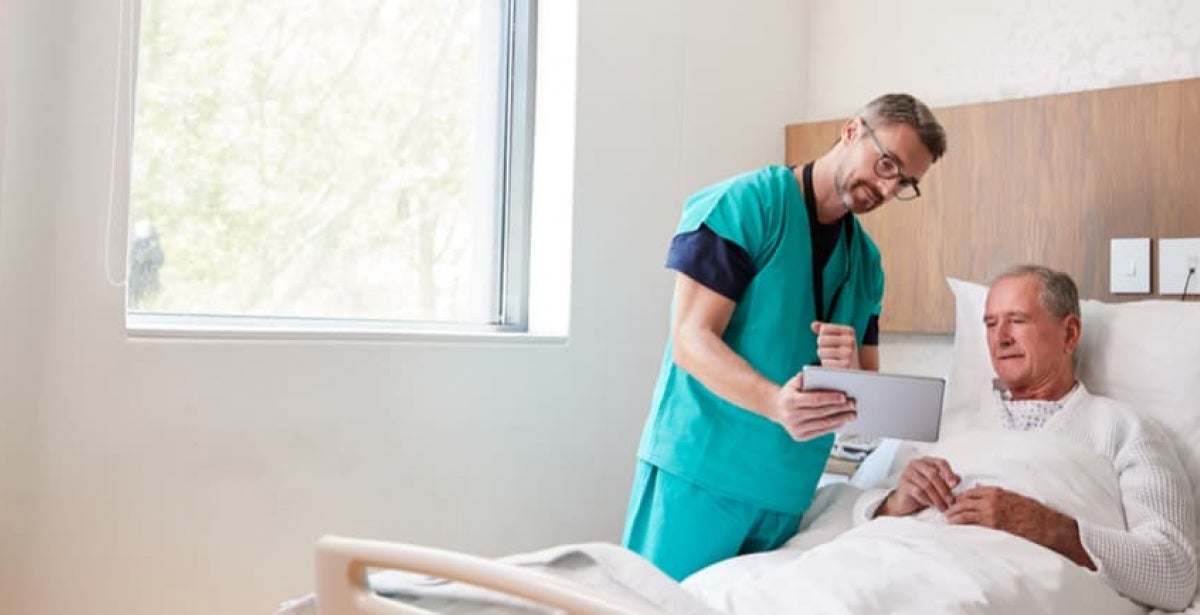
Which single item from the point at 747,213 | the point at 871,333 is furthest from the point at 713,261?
the point at 871,333

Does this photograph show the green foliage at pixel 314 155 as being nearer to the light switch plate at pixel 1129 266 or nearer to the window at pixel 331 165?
the window at pixel 331 165

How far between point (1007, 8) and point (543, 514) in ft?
5.34

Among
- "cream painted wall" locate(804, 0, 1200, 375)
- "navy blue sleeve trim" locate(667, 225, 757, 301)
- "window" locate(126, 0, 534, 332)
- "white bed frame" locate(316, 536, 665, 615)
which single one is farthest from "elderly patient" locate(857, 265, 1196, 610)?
"window" locate(126, 0, 534, 332)

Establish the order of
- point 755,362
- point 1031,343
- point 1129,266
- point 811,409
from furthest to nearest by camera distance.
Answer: point 1129,266 → point 1031,343 → point 755,362 → point 811,409

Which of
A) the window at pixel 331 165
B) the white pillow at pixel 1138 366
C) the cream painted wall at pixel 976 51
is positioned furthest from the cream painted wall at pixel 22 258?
the cream painted wall at pixel 976 51

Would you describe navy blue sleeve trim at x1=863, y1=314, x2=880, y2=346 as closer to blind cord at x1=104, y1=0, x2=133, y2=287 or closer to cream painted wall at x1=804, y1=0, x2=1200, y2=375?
cream painted wall at x1=804, y1=0, x2=1200, y2=375

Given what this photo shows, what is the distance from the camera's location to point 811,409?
139 centimetres

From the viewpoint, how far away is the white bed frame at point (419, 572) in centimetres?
78

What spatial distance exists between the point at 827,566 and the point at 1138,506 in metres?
0.66

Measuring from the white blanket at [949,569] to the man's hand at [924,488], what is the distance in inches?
0.9

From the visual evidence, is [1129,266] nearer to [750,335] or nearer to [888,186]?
[888,186]

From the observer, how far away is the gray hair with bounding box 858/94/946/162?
1578 mm

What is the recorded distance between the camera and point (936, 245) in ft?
7.75

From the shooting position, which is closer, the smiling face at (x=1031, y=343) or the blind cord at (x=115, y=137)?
the blind cord at (x=115, y=137)
